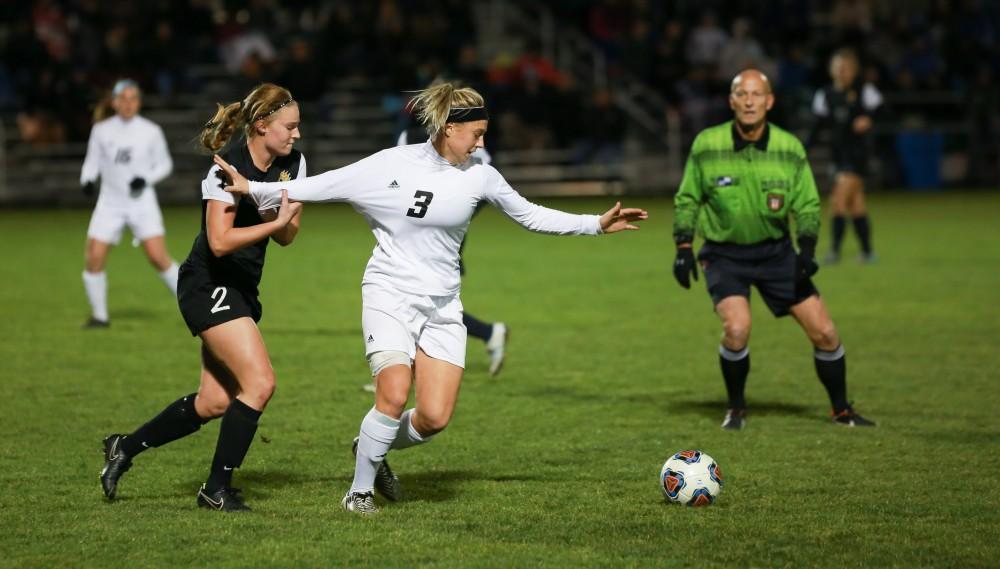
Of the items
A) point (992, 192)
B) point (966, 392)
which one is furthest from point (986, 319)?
point (992, 192)

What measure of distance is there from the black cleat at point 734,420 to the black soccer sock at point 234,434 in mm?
3344

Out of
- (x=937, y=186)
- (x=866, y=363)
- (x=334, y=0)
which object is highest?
(x=334, y=0)

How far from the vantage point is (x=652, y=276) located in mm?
17547

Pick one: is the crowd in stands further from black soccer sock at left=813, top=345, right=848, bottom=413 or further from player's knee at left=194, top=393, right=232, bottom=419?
player's knee at left=194, top=393, right=232, bottom=419

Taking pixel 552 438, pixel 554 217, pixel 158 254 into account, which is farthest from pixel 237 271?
pixel 158 254

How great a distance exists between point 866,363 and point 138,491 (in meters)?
6.26

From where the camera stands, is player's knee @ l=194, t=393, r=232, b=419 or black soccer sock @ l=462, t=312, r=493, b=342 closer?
player's knee @ l=194, t=393, r=232, b=419

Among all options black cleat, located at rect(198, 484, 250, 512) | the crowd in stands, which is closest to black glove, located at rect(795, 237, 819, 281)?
black cleat, located at rect(198, 484, 250, 512)

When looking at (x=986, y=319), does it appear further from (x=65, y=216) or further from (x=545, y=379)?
(x=65, y=216)

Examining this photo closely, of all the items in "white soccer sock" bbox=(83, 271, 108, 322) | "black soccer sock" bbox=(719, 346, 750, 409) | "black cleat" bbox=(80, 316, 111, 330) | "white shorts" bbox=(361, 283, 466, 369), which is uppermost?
"white shorts" bbox=(361, 283, 466, 369)

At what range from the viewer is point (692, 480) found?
6879mm

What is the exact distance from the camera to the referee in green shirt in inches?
345

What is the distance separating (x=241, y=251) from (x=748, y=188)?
11.1ft

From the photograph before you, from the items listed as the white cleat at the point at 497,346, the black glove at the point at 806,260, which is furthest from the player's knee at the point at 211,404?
the white cleat at the point at 497,346
